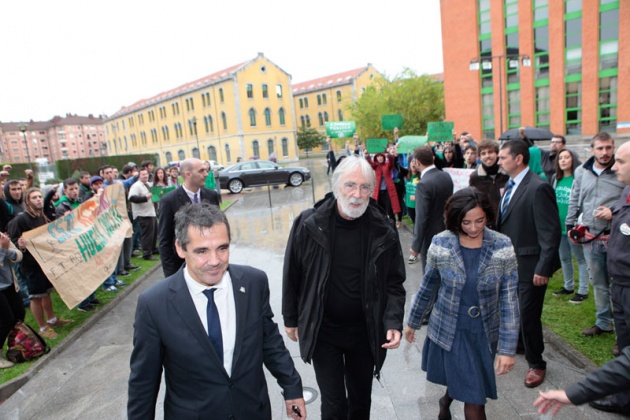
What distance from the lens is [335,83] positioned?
74.0 metres

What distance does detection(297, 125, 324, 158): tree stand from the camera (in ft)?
227

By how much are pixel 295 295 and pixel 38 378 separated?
355cm

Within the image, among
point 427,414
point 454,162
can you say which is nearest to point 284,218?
point 454,162

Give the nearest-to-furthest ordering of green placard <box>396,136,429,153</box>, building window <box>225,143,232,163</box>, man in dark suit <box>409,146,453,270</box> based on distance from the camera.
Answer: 1. man in dark suit <box>409,146,453,270</box>
2. green placard <box>396,136,429,153</box>
3. building window <box>225,143,232,163</box>

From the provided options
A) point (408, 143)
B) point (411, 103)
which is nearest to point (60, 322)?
point (408, 143)

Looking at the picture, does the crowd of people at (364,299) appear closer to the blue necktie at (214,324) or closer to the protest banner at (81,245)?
the blue necktie at (214,324)

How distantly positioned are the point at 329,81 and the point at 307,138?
564 inches

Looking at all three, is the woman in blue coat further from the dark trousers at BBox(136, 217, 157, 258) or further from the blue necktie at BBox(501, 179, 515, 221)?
the dark trousers at BBox(136, 217, 157, 258)

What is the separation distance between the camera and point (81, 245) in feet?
20.7

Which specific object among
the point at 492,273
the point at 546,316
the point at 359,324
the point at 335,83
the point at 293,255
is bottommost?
the point at 546,316

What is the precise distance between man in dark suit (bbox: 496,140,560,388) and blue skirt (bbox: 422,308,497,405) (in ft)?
Answer: 3.57

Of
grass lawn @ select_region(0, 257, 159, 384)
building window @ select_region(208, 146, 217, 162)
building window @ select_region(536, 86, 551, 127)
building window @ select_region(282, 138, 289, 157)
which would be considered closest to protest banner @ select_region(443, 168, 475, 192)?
grass lawn @ select_region(0, 257, 159, 384)

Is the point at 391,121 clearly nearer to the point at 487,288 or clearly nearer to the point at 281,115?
the point at 487,288

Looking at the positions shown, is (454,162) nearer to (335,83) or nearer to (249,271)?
(249,271)
